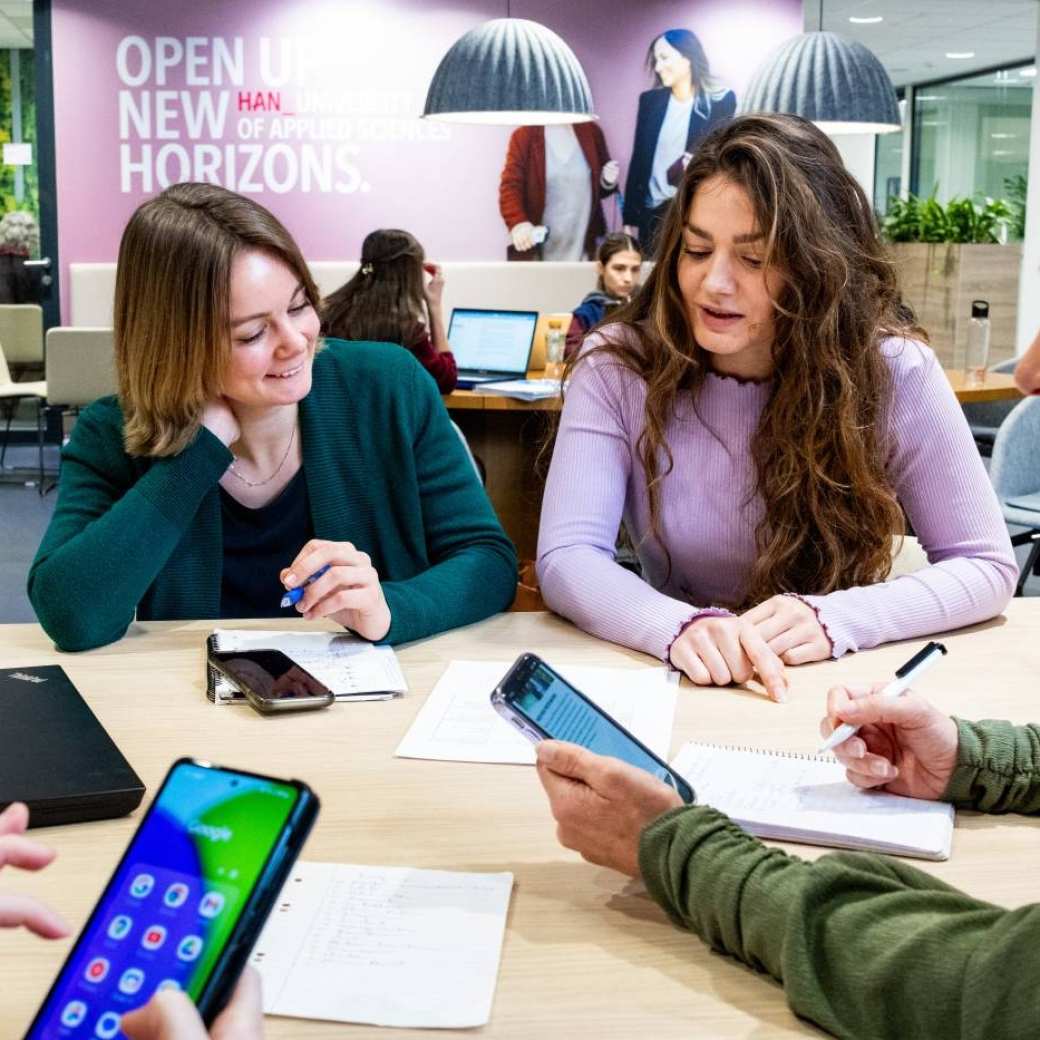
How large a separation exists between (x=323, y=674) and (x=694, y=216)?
0.87 metres

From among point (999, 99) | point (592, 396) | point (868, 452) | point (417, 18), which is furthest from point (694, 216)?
point (999, 99)

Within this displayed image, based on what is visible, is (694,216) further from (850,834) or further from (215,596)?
(850,834)

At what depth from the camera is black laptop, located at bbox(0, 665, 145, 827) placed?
1174 mm

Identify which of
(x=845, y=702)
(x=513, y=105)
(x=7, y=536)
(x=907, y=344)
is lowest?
(x=7, y=536)

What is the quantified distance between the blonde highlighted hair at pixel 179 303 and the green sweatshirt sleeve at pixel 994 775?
3.56ft

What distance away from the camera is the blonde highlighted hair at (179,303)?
184 cm

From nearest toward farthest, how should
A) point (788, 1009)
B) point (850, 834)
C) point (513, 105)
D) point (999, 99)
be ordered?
point (788, 1009) < point (850, 834) < point (513, 105) < point (999, 99)

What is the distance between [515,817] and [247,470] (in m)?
0.95

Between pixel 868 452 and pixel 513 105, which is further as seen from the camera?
pixel 513 105

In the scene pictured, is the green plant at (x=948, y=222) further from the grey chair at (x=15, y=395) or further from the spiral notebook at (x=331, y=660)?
the spiral notebook at (x=331, y=660)

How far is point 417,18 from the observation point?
7.79 m

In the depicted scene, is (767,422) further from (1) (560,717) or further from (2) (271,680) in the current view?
(1) (560,717)

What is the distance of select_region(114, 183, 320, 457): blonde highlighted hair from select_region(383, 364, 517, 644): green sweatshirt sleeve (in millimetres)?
323

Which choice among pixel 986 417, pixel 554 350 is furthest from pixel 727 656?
pixel 986 417
